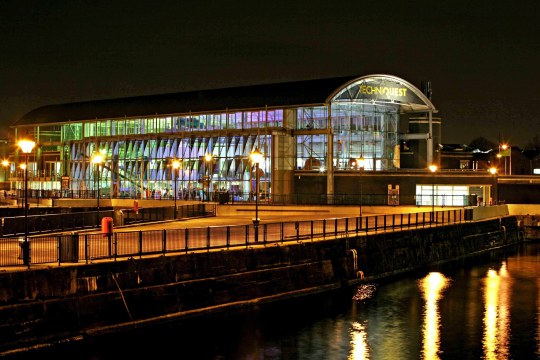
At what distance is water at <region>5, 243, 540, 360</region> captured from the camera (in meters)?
27.7

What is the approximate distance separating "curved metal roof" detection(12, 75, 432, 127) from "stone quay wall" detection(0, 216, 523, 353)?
35.1m

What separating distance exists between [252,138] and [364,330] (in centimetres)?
5110

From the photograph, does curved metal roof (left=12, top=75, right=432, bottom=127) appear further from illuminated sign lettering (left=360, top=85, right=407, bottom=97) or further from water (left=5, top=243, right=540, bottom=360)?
water (left=5, top=243, right=540, bottom=360)

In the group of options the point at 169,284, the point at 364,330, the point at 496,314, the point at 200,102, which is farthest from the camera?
the point at 200,102

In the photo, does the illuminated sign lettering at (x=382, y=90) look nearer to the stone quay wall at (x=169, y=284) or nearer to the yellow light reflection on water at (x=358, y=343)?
the stone quay wall at (x=169, y=284)

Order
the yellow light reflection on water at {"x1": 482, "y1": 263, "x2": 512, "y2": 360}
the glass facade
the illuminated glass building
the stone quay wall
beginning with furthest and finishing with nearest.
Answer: the glass facade, the illuminated glass building, the yellow light reflection on water at {"x1": 482, "y1": 263, "x2": 512, "y2": 360}, the stone quay wall

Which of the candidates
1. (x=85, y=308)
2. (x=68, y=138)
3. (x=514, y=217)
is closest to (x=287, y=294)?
(x=85, y=308)

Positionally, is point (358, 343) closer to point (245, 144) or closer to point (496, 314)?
point (496, 314)

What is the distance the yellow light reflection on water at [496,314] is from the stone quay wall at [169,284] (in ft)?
19.5

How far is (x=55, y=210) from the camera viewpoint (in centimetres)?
6203

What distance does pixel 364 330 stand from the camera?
31734mm

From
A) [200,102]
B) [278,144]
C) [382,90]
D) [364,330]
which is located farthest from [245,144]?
[364,330]

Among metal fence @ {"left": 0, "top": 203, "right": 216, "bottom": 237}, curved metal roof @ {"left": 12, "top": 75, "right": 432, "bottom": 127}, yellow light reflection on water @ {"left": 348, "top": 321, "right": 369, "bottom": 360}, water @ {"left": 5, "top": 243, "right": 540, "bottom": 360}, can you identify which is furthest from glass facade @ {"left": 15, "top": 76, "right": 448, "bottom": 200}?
yellow light reflection on water @ {"left": 348, "top": 321, "right": 369, "bottom": 360}

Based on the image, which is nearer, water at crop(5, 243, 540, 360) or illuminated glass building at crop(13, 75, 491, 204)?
water at crop(5, 243, 540, 360)
